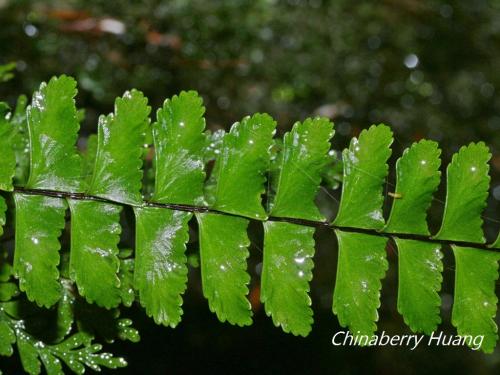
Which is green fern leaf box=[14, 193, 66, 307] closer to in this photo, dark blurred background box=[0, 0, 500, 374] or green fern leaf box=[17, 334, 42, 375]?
green fern leaf box=[17, 334, 42, 375]

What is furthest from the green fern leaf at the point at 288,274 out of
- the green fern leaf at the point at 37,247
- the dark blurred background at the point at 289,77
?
the dark blurred background at the point at 289,77

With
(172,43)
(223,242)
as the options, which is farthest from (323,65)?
(223,242)

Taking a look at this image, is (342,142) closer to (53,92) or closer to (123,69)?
(123,69)

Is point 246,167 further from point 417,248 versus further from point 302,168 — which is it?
point 417,248

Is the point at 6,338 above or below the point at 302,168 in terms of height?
below

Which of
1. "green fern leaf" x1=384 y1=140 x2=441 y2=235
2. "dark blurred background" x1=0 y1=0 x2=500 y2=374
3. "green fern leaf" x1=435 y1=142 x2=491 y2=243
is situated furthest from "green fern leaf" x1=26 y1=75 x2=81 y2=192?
"dark blurred background" x1=0 y1=0 x2=500 y2=374

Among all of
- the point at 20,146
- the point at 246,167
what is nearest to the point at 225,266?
the point at 246,167
